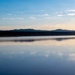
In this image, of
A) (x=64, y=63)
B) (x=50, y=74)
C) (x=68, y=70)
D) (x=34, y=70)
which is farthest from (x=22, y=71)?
(x=64, y=63)

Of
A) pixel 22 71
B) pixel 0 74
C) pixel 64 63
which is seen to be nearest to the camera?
pixel 0 74

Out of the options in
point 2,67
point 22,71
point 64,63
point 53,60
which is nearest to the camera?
point 22,71

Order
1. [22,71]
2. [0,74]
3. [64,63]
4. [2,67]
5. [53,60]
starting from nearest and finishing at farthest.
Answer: [0,74], [22,71], [2,67], [64,63], [53,60]

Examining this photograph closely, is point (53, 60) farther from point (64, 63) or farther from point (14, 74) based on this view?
point (14, 74)

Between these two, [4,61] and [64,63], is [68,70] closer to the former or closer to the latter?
[64,63]

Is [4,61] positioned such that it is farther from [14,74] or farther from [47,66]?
[14,74]

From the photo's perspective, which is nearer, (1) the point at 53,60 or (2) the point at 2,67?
(2) the point at 2,67

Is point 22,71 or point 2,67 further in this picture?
point 2,67

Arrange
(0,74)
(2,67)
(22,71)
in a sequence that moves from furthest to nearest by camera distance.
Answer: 1. (2,67)
2. (22,71)
3. (0,74)

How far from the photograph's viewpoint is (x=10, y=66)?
27.2 feet

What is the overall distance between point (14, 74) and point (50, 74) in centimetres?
97

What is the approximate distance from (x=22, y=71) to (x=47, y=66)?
1.15 meters

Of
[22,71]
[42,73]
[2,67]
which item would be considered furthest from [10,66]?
[42,73]

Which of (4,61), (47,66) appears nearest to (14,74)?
(47,66)
